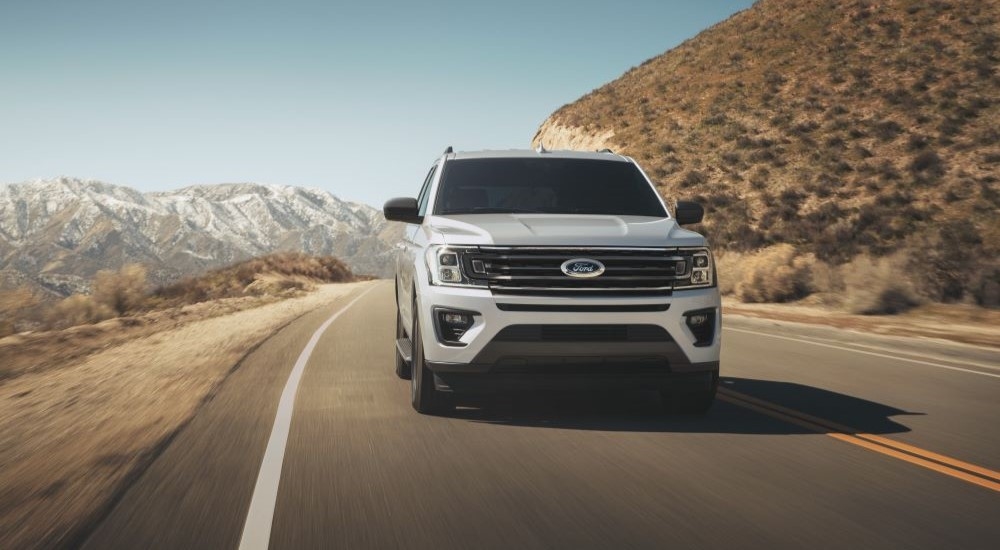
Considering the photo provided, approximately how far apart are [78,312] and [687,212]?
16.9 metres

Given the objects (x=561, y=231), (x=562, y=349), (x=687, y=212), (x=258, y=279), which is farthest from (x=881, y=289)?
(x=258, y=279)

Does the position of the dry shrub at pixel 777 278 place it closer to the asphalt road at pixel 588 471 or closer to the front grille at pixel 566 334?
the asphalt road at pixel 588 471

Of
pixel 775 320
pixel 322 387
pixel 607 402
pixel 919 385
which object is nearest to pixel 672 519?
pixel 607 402

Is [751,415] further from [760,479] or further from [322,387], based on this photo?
[322,387]

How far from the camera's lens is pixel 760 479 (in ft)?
17.1

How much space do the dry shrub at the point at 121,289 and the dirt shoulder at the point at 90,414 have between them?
22.6ft

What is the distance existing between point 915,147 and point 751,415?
3109 cm

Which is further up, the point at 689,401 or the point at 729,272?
the point at 689,401

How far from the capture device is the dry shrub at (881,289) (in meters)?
16.9

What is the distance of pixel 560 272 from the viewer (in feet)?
21.0

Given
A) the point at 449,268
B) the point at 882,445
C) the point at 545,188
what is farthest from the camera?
the point at 545,188

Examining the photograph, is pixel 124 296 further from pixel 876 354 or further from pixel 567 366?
pixel 567 366

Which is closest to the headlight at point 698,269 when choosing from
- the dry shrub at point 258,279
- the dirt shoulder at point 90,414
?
the dirt shoulder at point 90,414

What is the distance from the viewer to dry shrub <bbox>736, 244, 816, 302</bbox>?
20109 millimetres
